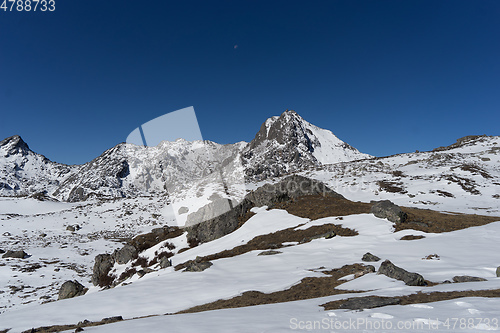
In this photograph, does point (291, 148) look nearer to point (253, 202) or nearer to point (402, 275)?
point (253, 202)

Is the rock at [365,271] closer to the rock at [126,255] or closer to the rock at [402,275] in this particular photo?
the rock at [402,275]

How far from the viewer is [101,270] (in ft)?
82.3

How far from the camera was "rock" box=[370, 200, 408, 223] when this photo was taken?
70.4ft

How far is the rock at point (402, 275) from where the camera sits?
10.5 m

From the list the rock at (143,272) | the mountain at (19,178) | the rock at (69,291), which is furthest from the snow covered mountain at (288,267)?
the mountain at (19,178)

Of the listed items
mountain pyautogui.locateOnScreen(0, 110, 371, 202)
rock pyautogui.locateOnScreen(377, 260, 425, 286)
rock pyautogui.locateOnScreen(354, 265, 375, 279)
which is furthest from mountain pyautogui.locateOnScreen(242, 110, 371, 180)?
rock pyautogui.locateOnScreen(377, 260, 425, 286)

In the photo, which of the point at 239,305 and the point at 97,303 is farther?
the point at 97,303

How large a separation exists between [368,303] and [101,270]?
84.8ft

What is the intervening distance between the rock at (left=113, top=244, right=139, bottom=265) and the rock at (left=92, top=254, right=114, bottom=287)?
26.4 inches

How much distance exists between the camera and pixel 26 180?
7303 inches

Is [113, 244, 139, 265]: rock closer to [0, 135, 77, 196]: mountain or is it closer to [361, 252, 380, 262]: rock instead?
[361, 252, 380, 262]: rock

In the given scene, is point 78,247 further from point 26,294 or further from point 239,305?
point 239,305

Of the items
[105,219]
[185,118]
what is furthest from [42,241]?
[185,118]

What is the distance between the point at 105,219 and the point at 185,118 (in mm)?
56898
